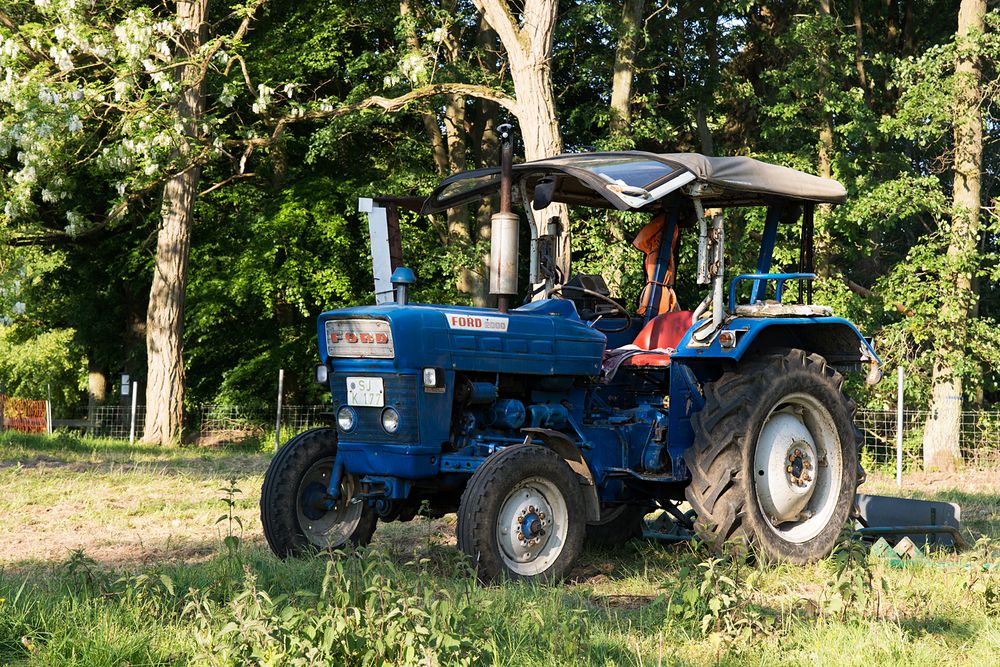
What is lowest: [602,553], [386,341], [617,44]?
[602,553]

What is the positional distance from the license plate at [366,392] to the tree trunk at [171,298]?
12.3m

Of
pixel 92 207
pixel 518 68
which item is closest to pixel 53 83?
pixel 518 68

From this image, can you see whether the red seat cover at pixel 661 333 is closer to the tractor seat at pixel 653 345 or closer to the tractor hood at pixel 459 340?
the tractor seat at pixel 653 345

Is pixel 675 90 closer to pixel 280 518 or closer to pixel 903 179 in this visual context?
pixel 903 179

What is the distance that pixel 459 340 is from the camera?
6.15m

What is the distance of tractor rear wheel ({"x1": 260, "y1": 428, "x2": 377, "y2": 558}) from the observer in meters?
6.46

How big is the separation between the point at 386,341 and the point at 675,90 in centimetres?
1661

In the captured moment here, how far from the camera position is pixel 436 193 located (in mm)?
7527

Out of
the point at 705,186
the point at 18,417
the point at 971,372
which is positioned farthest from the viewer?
the point at 18,417

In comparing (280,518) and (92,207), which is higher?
(92,207)

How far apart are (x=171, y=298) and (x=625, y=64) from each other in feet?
26.0

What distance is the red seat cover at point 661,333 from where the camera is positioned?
705cm

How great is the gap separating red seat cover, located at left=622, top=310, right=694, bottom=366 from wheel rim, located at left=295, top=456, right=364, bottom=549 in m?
1.82

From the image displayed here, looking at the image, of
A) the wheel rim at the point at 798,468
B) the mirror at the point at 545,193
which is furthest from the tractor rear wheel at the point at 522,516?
the mirror at the point at 545,193
